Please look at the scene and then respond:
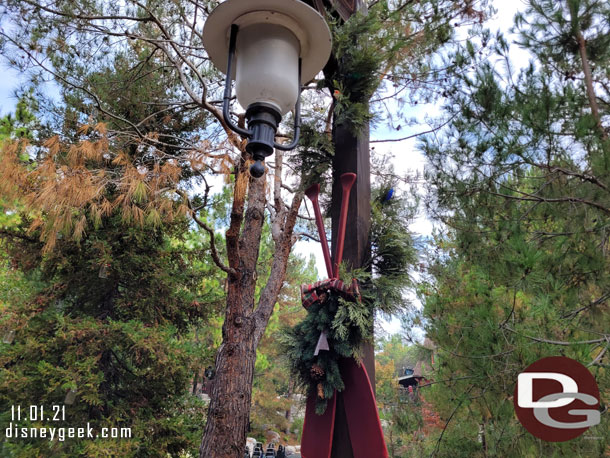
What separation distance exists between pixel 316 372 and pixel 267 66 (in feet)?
2.84

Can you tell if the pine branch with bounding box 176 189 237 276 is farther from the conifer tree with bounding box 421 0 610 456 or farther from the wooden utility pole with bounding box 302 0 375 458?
the conifer tree with bounding box 421 0 610 456

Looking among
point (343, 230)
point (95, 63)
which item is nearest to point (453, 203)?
point (343, 230)

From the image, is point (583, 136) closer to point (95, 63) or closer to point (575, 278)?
point (575, 278)

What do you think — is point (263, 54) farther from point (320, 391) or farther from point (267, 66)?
point (320, 391)

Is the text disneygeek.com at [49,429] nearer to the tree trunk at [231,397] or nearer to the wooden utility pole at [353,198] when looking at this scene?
the tree trunk at [231,397]

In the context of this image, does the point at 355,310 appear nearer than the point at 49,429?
Yes

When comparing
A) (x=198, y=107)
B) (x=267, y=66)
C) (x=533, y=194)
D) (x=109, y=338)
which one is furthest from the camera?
(x=109, y=338)

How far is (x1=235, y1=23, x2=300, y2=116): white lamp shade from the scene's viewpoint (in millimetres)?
875

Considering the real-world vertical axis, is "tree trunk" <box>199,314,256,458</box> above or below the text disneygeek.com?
above

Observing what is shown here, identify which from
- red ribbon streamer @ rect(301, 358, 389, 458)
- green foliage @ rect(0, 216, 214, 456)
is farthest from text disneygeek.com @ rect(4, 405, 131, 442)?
red ribbon streamer @ rect(301, 358, 389, 458)

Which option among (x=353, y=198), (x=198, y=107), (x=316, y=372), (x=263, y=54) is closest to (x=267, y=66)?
(x=263, y=54)

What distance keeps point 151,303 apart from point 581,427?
4.10 metres

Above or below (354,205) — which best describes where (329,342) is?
below

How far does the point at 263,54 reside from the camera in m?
0.88
